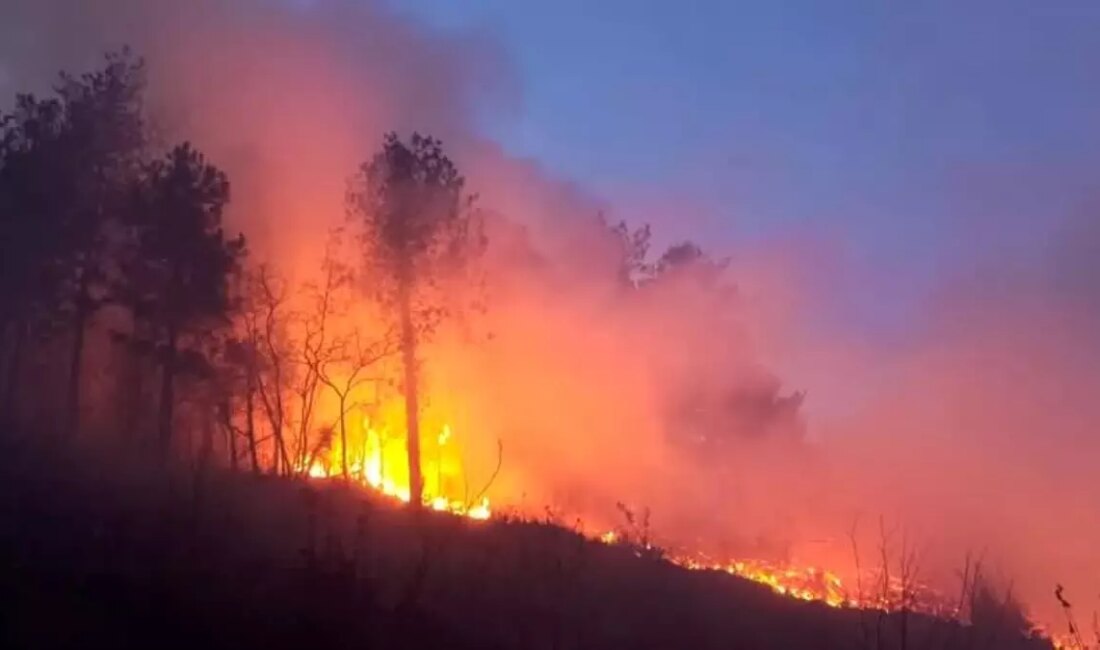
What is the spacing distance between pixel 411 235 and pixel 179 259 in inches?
305

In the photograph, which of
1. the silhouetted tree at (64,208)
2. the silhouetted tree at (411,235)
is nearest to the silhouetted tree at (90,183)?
the silhouetted tree at (64,208)

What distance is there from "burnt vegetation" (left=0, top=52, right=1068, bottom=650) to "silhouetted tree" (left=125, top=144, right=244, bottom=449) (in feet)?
0.30

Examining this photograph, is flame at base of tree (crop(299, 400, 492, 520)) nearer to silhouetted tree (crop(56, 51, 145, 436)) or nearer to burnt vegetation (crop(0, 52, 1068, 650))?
burnt vegetation (crop(0, 52, 1068, 650))

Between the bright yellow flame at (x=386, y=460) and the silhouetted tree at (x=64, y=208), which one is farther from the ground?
the silhouetted tree at (x=64, y=208)

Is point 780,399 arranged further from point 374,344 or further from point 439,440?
point 374,344

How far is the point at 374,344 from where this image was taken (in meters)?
41.7

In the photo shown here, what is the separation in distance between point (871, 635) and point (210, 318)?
22154mm

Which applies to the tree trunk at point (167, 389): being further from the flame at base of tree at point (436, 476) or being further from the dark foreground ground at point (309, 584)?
the dark foreground ground at point (309, 584)

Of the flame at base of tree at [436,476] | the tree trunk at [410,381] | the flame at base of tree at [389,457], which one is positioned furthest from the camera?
the flame at base of tree at [389,457]

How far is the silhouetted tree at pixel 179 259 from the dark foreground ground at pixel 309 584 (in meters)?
6.71

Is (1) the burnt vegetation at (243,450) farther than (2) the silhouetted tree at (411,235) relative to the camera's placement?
No

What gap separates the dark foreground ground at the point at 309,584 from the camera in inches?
489

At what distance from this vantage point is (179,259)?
123 feet

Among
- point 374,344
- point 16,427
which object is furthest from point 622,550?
point 16,427
